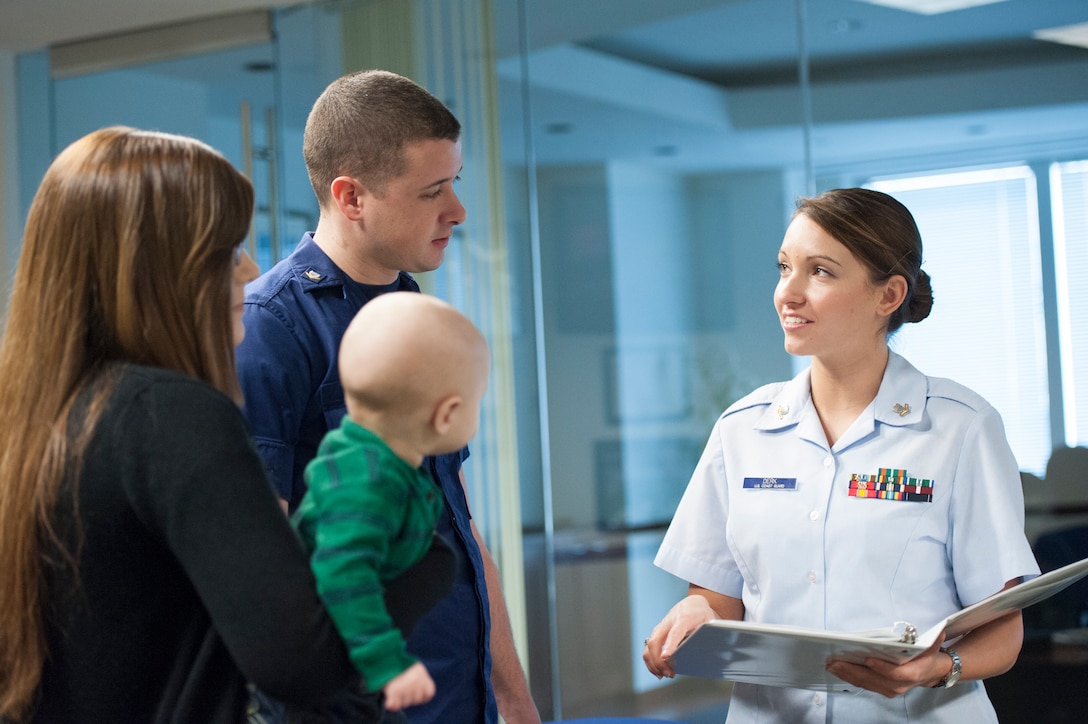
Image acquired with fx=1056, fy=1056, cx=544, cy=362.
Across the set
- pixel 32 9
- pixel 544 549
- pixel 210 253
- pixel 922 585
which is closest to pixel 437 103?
pixel 210 253

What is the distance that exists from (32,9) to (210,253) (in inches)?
156

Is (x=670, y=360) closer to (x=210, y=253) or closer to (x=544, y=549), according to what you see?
(x=544, y=549)

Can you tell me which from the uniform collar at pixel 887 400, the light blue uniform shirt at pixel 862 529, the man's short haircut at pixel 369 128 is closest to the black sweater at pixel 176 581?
the man's short haircut at pixel 369 128

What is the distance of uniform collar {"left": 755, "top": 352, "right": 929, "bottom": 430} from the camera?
1869 millimetres

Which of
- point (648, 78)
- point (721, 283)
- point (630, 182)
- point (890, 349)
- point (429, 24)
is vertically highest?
point (429, 24)

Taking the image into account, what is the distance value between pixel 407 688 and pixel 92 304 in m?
0.49

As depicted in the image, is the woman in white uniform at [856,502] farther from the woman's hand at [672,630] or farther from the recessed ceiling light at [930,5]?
the recessed ceiling light at [930,5]

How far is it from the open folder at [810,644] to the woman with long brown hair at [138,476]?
26.1 inches

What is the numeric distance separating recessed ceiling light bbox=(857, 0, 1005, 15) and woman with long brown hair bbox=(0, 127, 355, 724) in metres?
2.91

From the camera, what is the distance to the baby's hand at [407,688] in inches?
39.5

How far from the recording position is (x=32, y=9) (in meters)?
4.34

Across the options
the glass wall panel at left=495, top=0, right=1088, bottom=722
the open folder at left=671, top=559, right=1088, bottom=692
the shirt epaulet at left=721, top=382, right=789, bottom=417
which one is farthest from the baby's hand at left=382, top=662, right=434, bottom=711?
the glass wall panel at left=495, top=0, right=1088, bottom=722

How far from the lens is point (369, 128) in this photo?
1.70 metres

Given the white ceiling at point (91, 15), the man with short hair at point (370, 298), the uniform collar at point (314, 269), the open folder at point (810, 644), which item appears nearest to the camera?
the open folder at point (810, 644)
